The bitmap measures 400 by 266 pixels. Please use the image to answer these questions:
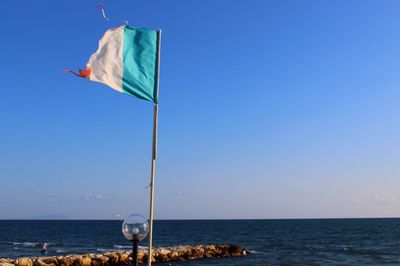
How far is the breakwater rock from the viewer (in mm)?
33219

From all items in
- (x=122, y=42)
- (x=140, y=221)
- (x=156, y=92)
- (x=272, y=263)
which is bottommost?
(x=272, y=263)

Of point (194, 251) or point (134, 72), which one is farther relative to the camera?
point (194, 251)

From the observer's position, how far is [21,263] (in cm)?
3180

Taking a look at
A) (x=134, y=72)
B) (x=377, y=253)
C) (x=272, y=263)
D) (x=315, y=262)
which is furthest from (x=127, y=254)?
(x=134, y=72)

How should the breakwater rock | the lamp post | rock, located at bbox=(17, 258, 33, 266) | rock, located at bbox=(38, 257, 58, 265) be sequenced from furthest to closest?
rock, located at bbox=(38, 257, 58, 265) → the breakwater rock → rock, located at bbox=(17, 258, 33, 266) → the lamp post

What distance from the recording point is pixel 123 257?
3762cm

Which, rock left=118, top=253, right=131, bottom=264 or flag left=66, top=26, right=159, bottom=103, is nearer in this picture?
flag left=66, top=26, right=159, bottom=103

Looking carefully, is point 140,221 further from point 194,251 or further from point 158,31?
point 194,251

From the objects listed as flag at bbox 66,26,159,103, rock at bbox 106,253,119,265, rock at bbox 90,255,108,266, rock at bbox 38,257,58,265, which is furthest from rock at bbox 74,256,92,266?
flag at bbox 66,26,159,103

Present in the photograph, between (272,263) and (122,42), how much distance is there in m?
34.4

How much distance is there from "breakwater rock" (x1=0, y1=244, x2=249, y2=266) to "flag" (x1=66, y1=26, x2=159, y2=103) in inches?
973

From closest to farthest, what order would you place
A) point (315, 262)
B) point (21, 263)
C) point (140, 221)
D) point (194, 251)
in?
point (140, 221)
point (21, 263)
point (315, 262)
point (194, 251)

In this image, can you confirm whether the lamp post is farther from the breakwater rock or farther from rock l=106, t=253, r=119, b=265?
rock l=106, t=253, r=119, b=265

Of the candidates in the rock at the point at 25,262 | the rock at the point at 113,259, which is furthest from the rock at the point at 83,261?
the rock at the point at 25,262
